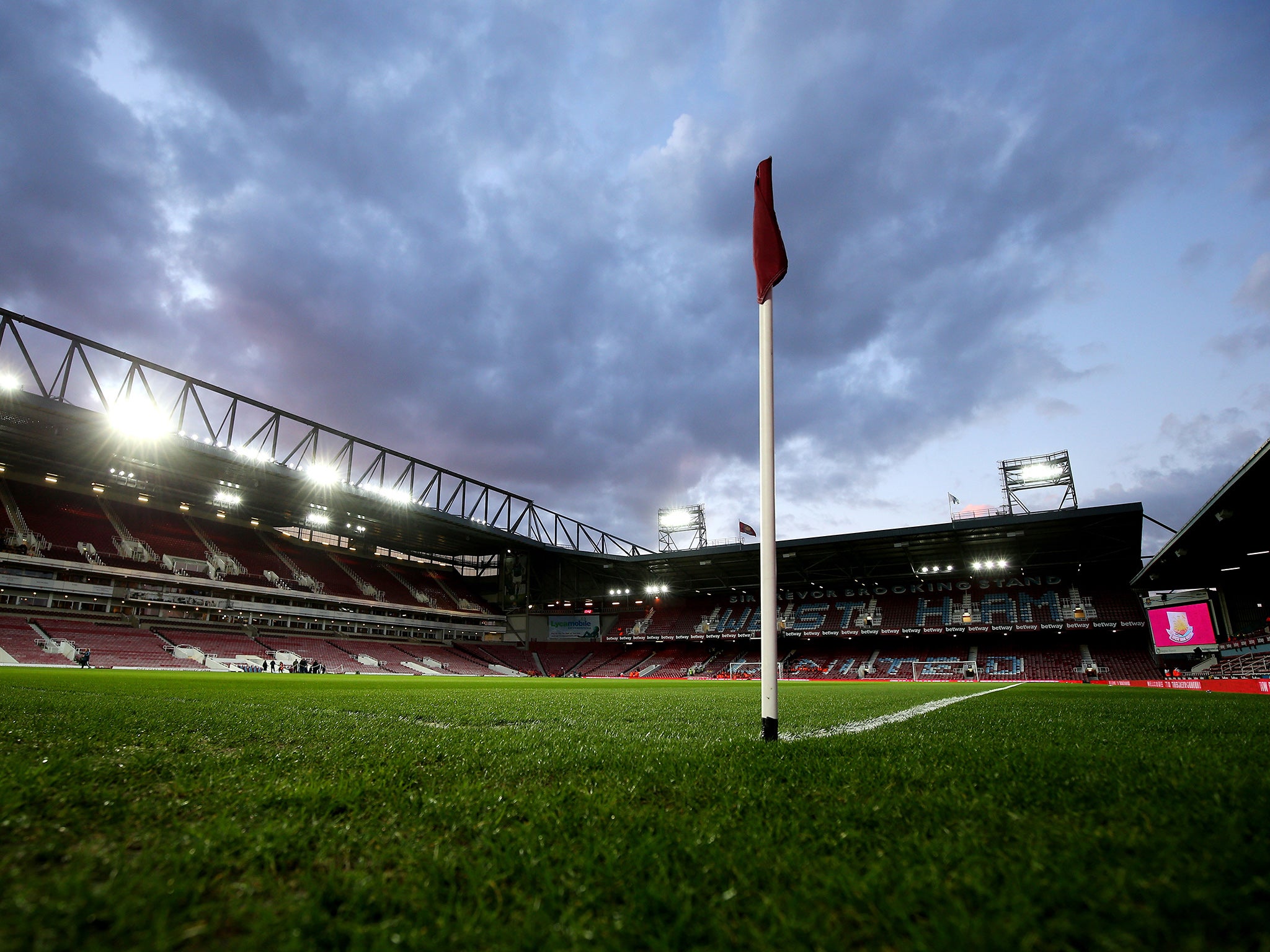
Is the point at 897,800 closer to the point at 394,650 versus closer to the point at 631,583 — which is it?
the point at 394,650

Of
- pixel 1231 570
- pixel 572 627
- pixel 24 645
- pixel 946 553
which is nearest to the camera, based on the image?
pixel 1231 570

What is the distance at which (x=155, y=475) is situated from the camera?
42312mm

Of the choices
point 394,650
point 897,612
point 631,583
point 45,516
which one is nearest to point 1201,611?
point 897,612

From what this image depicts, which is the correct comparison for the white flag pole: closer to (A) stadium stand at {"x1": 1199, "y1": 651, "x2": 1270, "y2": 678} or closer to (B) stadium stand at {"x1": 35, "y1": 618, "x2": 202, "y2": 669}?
(A) stadium stand at {"x1": 1199, "y1": 651, "x2": 1270, "y2": 678}

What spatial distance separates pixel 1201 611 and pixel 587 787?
3642cm

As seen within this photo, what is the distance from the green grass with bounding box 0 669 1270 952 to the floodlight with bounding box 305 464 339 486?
4065 cm

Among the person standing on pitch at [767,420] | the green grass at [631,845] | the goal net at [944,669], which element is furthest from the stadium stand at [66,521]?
the goal net at [944,669]

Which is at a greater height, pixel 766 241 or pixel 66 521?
pixel 66 521

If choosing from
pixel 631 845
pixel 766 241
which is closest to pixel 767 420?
pixel 766 241

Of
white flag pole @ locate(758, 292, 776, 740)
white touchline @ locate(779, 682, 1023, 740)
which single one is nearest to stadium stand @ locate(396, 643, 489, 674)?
white touchline @ locate(779, 682, 1023, 740)

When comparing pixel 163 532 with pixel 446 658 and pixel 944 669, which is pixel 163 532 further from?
pixel 944 669

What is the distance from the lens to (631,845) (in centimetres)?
215

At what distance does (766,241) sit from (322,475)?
43288 millimetres

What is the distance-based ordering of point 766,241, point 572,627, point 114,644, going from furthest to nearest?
point 572,627
point 114,644
point 766,241
